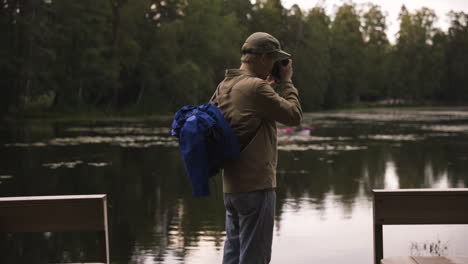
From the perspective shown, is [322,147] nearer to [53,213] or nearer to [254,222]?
[254,222]

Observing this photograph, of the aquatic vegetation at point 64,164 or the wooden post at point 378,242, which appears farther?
the aquatic vegetation at point 64,164

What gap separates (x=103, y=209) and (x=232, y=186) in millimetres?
635

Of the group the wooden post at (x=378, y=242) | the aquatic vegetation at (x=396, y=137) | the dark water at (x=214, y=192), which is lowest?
the dark water at (x=214, y=192)

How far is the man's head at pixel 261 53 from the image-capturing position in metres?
3.43

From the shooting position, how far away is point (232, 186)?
11.1 feet

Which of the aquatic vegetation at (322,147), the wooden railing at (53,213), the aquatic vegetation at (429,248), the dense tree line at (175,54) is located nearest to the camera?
the wooden railing at (53,213)

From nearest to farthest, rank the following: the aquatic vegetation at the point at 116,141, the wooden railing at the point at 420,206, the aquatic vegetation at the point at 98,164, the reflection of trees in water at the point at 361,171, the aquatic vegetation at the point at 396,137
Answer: the wooden railing at the point at 420,206 → the reflection of trees in water at the point at 361,171 → the aquatic vegetation at the point at 98,164 → the aquatic vegetation at the point at 116,141 → the aquatic vegetation at the point at 396,137

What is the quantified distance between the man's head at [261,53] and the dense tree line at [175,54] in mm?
41191

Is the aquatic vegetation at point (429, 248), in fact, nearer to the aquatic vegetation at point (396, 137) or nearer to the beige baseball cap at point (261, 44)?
the beige baseball cap at point (261, 44)

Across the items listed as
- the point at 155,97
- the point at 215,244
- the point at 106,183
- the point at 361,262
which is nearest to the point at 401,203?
the point at 361,262

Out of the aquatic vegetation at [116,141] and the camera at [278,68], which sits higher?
the camera at [278,68]

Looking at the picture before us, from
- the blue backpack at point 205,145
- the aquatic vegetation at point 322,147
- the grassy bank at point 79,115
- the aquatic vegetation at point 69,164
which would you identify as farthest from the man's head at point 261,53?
the grassy bank at point 79,115

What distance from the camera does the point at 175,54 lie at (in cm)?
5684

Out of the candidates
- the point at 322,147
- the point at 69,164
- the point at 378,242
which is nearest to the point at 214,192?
the point at 69,164
